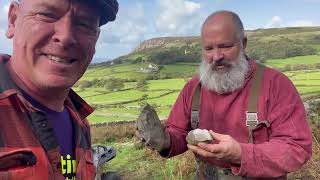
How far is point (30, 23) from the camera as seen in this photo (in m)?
2.06

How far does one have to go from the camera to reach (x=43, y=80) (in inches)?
79.6

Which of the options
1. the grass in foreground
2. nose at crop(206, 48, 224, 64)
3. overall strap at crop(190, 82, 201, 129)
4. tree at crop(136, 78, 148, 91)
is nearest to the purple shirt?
overall strap at crop(190, 82, 201, 129)

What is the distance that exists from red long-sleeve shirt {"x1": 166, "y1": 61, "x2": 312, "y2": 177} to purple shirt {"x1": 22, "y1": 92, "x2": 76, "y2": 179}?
1.53m

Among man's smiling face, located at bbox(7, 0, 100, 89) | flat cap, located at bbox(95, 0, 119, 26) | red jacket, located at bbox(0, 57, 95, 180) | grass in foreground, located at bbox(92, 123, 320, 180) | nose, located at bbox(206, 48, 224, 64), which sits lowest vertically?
grass in foreground, located at bbox(92, 123, 320, 180)

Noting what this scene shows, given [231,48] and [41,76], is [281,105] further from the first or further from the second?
[41,76]

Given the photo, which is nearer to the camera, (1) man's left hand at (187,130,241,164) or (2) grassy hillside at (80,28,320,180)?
(1) man's left hand at (187,130,241,164)

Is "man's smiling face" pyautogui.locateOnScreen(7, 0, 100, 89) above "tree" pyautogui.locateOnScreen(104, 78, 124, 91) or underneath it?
above

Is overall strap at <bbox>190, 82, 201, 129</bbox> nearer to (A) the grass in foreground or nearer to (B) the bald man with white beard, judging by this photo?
(B) the bald man with white beard

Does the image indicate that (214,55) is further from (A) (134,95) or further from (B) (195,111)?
(A) (134,95)

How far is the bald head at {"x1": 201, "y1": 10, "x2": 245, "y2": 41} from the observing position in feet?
13.5

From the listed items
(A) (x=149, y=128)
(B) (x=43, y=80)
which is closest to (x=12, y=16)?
(B) (x=43, y=80)

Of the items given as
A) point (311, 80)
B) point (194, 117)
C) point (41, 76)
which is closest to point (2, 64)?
point (41, 76)

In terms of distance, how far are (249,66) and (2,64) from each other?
2661 mm

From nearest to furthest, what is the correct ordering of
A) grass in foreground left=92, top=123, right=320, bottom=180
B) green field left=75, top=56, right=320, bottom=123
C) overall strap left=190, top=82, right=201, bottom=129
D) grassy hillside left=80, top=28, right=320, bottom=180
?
1. overall strap left=190, top=82, right=201, bottom=129
2. grass in foreground left=92, top=123, right=320, bottom=180
3. grassy hillside left=80, top=28, right=320, bottom=180
4. green field left=75, top=56, right=320, bottom=123
